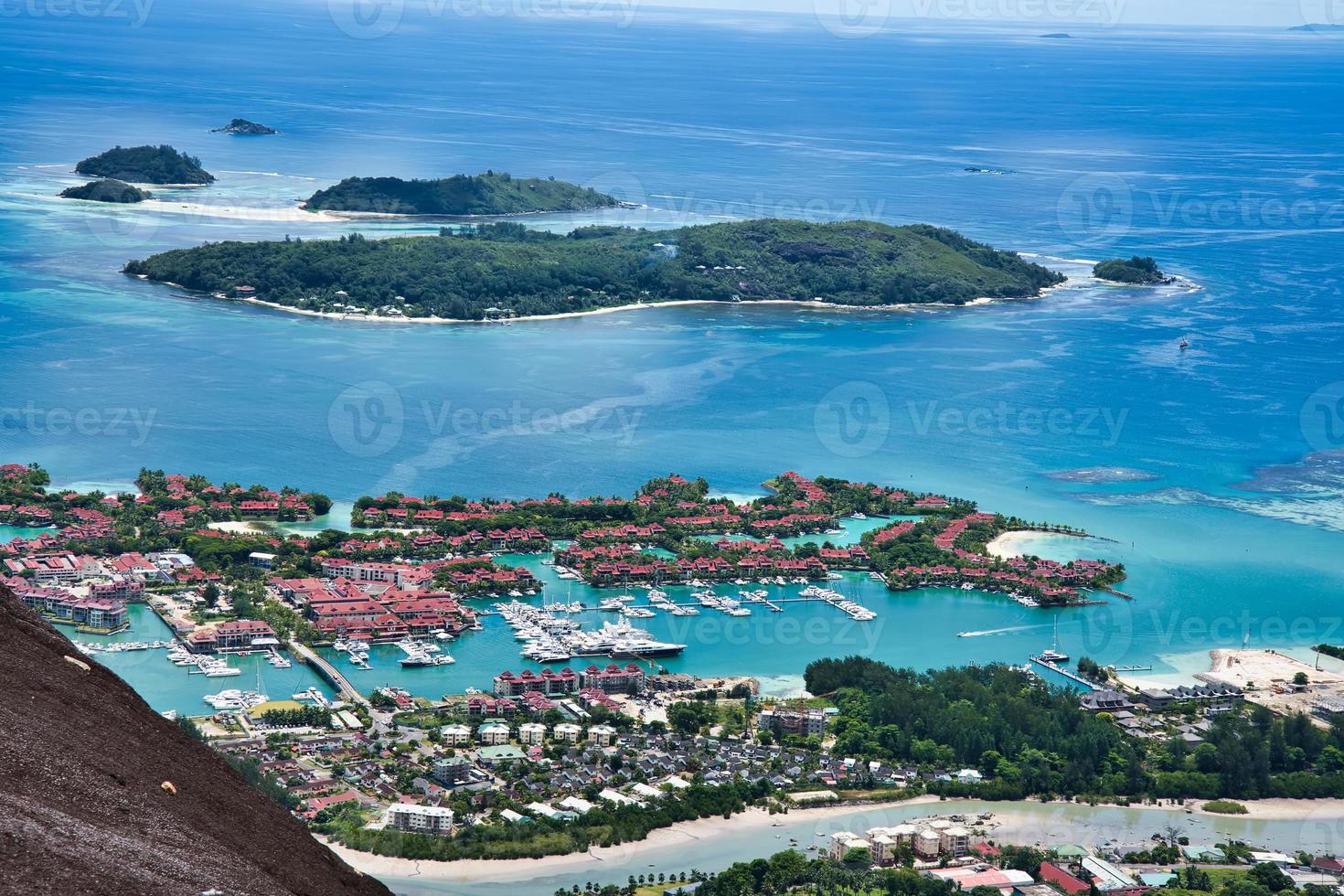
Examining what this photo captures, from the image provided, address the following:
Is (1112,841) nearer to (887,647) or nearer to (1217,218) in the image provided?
(887,647)

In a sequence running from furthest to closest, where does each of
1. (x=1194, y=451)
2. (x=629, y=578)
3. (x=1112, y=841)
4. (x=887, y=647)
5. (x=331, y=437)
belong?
1. (x=1194, y=451)
2. (x=331, y=437)
3. (x=629, y=578)
4. (x=887, y=647)
5. (x=1112, y=841)

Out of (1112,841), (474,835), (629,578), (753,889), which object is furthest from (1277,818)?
(629,578)

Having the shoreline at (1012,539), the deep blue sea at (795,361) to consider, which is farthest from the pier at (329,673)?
the shoreline at (1012,539)

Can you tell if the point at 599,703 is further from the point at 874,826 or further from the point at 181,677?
the point at 181,677

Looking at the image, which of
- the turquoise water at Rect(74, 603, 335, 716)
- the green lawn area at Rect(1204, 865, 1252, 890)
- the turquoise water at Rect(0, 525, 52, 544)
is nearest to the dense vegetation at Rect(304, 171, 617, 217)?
the turquoise water at Rect(0, 525, 52, 544)

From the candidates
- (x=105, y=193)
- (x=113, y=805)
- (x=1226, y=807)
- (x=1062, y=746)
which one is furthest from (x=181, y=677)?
(x=105, y=193)
